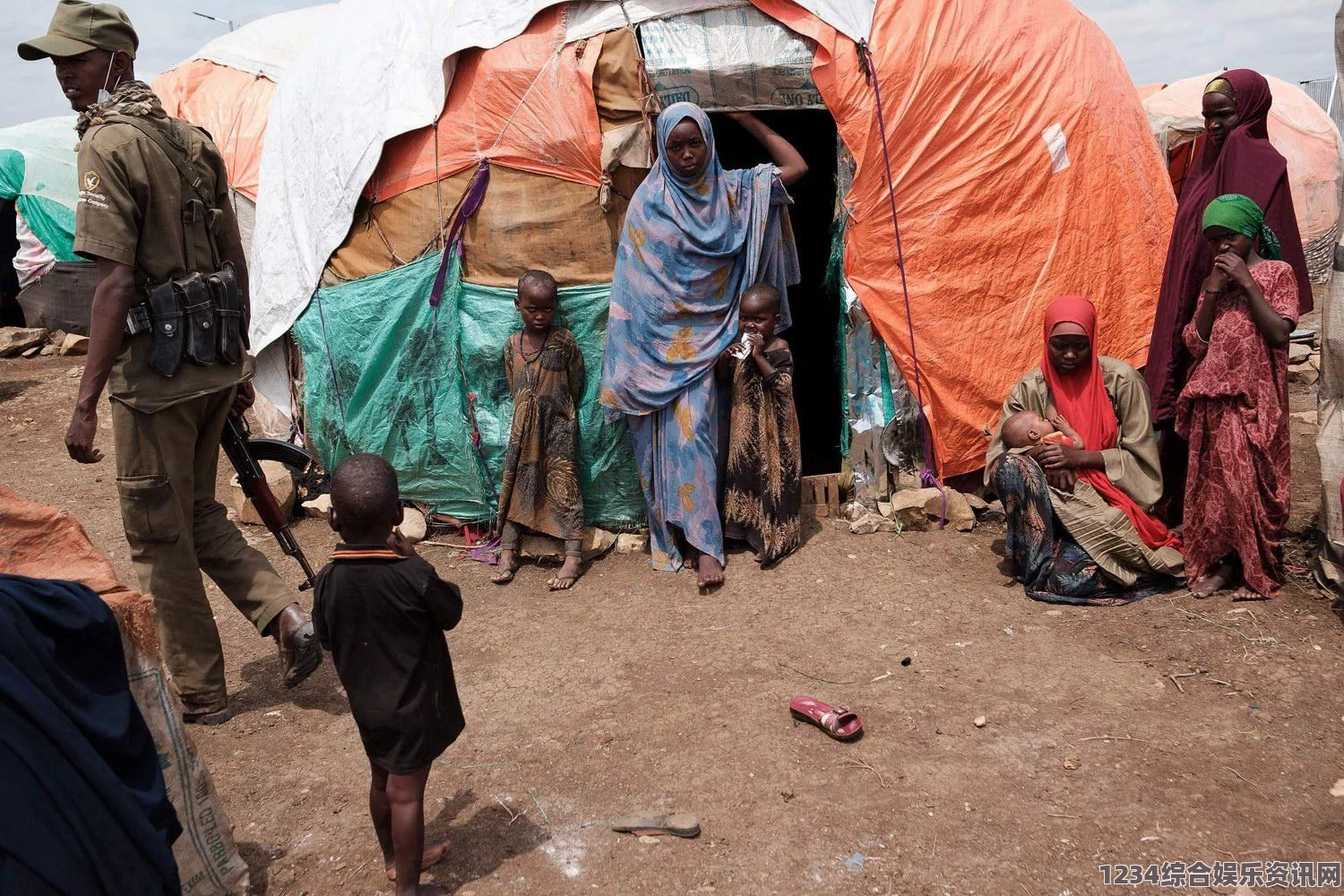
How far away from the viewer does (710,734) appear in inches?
133

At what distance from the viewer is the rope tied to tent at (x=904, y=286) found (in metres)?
5.00

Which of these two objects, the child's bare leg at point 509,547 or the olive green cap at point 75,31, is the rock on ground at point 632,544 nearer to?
the child's bare leg at point 509,547

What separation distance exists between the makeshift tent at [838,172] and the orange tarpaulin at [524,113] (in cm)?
1

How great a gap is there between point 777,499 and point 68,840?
3399 millimetres

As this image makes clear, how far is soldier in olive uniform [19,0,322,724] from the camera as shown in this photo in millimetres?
3246

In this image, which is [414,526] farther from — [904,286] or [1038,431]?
[1038,431]

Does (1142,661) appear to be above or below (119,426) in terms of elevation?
below

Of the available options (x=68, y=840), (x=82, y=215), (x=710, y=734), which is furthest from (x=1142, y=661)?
(x=82, y=215)

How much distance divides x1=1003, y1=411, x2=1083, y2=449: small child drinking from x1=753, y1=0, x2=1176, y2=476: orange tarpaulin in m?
0.85

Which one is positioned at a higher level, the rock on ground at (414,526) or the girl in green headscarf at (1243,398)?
the girl in green headscarf at (1243,398)

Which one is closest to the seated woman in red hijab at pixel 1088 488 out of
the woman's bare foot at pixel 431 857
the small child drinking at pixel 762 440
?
the small child drinking at pixel 762 440

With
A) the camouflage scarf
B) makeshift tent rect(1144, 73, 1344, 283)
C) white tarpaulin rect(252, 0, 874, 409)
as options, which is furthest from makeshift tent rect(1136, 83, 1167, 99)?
the camouflage scarf

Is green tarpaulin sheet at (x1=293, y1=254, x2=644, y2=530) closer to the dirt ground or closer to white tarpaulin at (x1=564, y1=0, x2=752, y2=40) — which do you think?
the dirt ground

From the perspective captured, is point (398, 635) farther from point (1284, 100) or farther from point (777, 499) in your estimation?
point (1284, 100)
